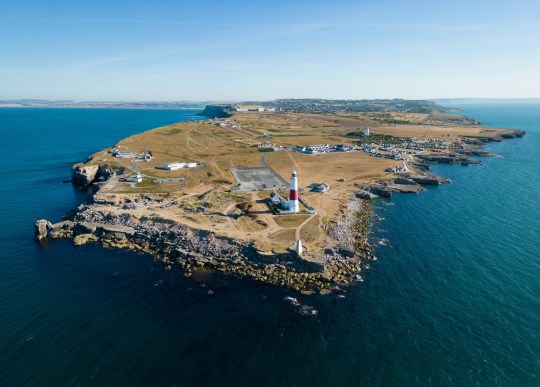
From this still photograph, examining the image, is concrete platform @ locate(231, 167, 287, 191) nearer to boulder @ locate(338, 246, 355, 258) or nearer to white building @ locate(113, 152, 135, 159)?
boulder @ locate(338, 246, 355, 258)

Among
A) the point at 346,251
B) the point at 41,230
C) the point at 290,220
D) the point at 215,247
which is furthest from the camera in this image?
the point at 290,220

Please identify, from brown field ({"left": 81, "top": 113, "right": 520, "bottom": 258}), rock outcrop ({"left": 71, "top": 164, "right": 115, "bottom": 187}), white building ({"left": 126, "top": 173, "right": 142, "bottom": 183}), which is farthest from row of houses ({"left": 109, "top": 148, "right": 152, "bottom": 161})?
white building ({"left": 126, "top": 173, "right": 142, "bottom": 183})

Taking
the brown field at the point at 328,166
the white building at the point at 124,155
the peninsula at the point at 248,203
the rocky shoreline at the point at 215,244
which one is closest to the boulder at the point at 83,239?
the rocky shoreline at the point at 215,244

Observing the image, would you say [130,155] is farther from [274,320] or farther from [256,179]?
[274,320]

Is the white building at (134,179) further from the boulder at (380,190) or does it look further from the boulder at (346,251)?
the boulder at (380,190)

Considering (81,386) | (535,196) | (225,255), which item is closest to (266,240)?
(225,255)

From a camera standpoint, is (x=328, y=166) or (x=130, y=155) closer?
(x=328, y=166)

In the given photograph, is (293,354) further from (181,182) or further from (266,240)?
(181,182)

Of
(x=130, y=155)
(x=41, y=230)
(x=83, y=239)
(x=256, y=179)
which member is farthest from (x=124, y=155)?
(x=83, y=239)
